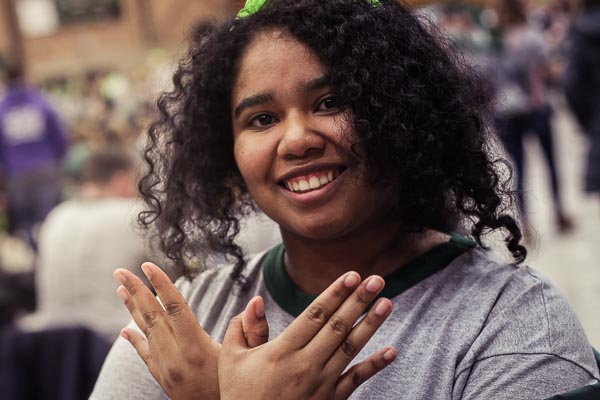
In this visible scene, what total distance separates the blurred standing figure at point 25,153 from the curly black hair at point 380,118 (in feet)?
18.2

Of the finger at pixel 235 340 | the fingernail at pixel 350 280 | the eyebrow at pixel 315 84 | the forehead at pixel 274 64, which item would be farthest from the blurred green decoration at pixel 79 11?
the fingernail at pixel 350 280

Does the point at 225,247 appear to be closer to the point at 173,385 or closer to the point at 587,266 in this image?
the point at 173,385

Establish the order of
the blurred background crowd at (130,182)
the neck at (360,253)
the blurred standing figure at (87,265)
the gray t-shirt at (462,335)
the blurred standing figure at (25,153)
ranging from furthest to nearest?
the blurred standing figure at (25,153)
the blurred standing figure at (87,265)
the blurred background crowd at (130,182)
the neck at (360,253)
the gray t-shirt at (462,335)

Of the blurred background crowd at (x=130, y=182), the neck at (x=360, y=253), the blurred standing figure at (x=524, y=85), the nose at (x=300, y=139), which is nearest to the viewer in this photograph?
the nose at (x=300, y=139)

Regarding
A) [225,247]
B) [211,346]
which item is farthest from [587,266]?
[211,346]

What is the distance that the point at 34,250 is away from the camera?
688 cm

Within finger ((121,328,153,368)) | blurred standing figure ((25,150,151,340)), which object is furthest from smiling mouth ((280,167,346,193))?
blurred standing figure ((25,150,151,340))

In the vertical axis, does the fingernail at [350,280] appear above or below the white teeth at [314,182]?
below

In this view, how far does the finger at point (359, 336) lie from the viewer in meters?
1.24

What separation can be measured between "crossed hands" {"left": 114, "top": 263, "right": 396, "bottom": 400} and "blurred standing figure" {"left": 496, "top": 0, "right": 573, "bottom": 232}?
15.5 ft

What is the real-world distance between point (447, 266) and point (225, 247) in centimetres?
47

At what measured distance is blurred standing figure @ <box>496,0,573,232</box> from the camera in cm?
591

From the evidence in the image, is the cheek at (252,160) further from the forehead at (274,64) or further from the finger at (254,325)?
the finger at (254,325)

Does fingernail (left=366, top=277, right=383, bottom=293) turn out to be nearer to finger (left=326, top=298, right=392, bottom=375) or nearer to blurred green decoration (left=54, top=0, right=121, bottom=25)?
finger (left=326, top=298, right=392, bottom=375)
